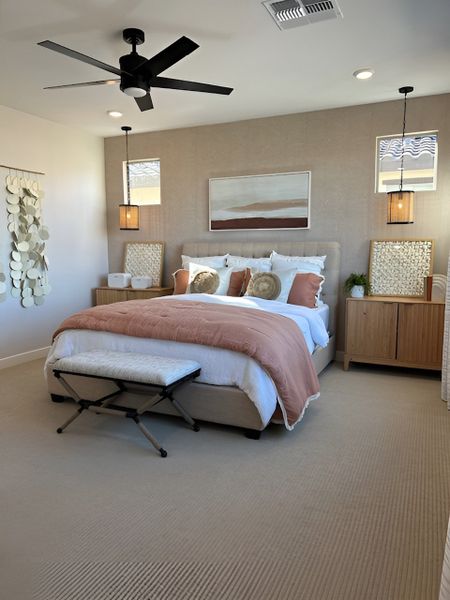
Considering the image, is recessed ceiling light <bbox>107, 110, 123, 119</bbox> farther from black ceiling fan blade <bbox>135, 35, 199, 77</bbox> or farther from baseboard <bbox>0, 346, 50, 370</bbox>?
baseboard <bbox>0, 346, 50, 370</bbox>

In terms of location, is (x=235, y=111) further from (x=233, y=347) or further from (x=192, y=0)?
(x=233, y=347)

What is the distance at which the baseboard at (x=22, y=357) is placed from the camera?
470 cm

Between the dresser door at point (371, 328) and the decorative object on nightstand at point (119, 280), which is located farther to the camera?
the decorative object on nightstand at point (119, 280)

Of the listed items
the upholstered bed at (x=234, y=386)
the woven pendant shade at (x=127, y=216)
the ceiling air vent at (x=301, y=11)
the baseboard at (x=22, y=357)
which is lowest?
the baseboard at (x=22, y=357)

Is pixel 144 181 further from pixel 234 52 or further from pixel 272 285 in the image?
pixel 234 52

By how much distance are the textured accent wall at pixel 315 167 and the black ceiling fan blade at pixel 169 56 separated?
85.4 inches

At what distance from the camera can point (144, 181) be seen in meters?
5.94

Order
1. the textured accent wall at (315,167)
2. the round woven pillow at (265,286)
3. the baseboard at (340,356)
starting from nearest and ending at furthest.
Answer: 1. the round woven pillow at (265,286)
2. the textured accent wall at (315,167)
3. the baseboard at (340,356)

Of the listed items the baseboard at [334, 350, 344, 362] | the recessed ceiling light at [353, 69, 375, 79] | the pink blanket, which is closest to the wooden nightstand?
the pink blanket

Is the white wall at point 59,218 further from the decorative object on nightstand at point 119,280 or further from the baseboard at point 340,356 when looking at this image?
the baseboard at point 340,356

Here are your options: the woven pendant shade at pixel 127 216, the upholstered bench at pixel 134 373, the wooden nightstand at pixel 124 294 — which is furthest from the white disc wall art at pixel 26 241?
the upholstered bench at pixel 134 373

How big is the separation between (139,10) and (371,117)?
9.26 feet

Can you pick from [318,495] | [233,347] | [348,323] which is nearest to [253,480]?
[318,495]

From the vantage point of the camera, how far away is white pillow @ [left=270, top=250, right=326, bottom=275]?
4531 mm
